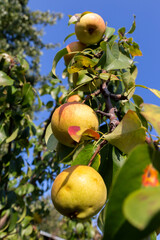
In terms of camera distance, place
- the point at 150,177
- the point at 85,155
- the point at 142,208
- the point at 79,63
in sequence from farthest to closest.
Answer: the point at 79,63, the point at 85,155, the point at 150,177, the point at 142,208

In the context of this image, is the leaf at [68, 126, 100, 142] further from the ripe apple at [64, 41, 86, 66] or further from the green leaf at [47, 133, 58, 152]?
the ripe apple at [64, 41, 86, 66]

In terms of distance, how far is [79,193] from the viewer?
0.58m

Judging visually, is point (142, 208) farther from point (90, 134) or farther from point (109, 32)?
point (109, 32)

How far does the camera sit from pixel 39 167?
2424 mm

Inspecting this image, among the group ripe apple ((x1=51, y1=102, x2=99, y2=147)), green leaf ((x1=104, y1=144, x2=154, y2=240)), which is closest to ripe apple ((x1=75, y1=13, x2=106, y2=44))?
ripe apple ((x1=51, y1=102, x2=99, y2=147))

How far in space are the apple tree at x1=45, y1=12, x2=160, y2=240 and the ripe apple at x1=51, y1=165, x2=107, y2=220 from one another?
75 millimetres

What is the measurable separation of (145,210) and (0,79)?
1.29 meters

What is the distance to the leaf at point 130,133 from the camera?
586 millimetres

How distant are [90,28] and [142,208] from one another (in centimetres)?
104

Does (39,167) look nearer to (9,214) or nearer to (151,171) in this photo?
(9,214)

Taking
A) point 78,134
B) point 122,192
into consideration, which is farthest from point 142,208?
point 78,134

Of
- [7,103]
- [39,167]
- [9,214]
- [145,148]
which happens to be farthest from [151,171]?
[39,167]

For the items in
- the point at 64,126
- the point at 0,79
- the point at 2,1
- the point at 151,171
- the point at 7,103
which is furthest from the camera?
the point at 2,1

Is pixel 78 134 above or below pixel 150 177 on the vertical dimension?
below
